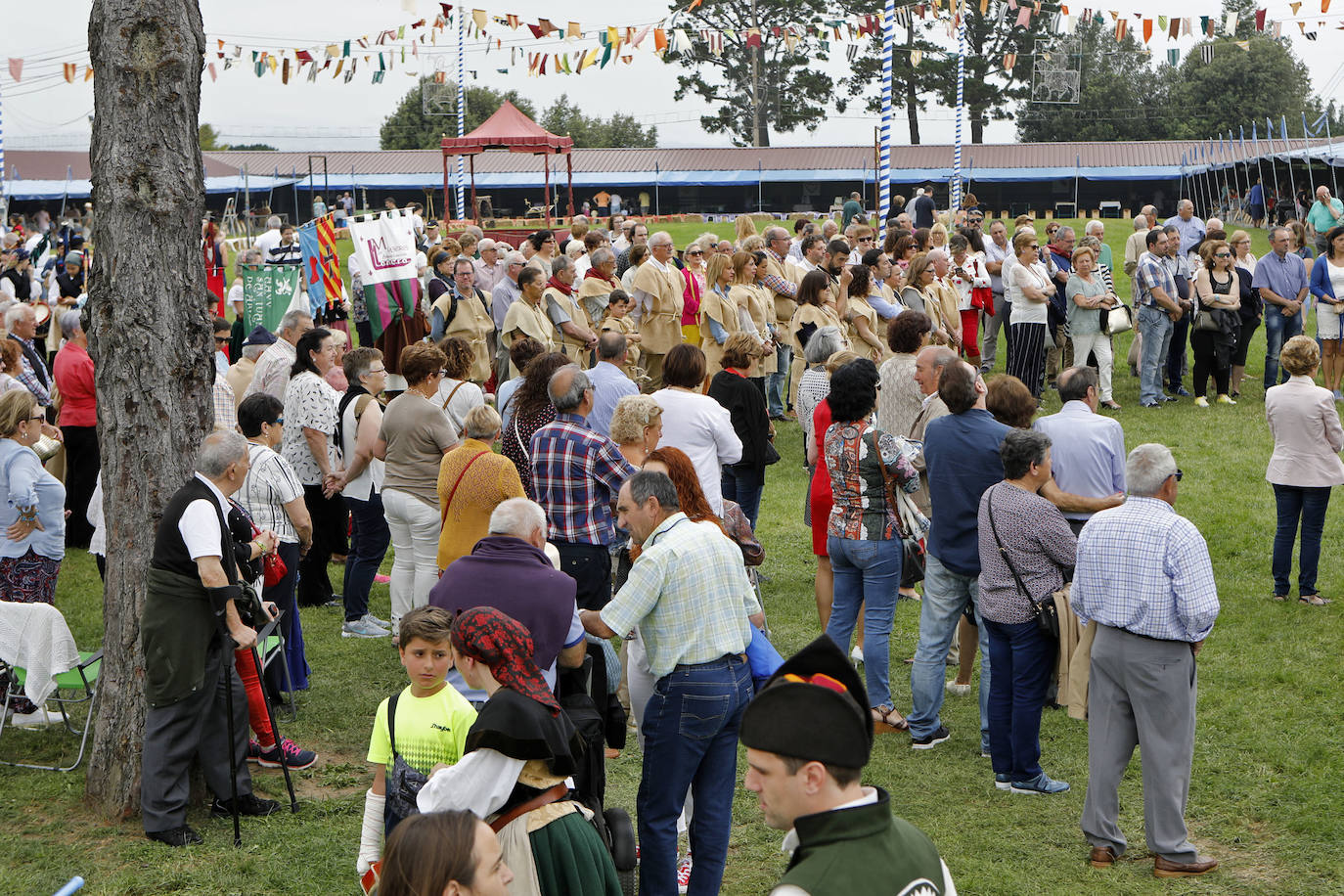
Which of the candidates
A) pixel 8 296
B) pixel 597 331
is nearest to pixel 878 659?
pixel 597 331

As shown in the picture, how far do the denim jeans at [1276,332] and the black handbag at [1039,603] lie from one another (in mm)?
9873

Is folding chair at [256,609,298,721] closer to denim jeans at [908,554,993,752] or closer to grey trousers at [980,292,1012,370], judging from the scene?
denim jeans at [908,554,993,752]

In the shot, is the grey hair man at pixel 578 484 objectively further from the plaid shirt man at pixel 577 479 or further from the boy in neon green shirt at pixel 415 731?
the boy in neon green shirt at pixel 415 731

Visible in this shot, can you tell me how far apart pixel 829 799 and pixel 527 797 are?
126 cm

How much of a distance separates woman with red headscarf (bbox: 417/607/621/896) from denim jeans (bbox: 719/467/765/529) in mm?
5214

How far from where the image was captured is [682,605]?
173 inches

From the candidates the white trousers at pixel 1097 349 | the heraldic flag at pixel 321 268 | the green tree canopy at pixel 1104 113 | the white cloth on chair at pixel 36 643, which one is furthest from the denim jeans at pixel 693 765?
the green tree canopy at pixel 1104 113

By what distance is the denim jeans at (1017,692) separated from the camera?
575 cm

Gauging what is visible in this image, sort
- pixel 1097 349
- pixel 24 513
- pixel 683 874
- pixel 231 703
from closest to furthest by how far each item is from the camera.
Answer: pixel 683 874, pixel 231 703, pixel 24 513, pixel 1097 349

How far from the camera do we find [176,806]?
5422 millimetres

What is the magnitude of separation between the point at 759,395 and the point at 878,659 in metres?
2.35

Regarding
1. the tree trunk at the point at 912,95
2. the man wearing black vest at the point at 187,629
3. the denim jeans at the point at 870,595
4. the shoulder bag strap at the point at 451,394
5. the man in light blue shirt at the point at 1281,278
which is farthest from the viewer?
the tree trunk at the point at 912,95

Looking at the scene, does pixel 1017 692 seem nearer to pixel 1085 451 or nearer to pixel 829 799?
pixel 1085 451

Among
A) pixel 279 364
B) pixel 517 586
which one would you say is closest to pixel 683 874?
pixel 517 586
